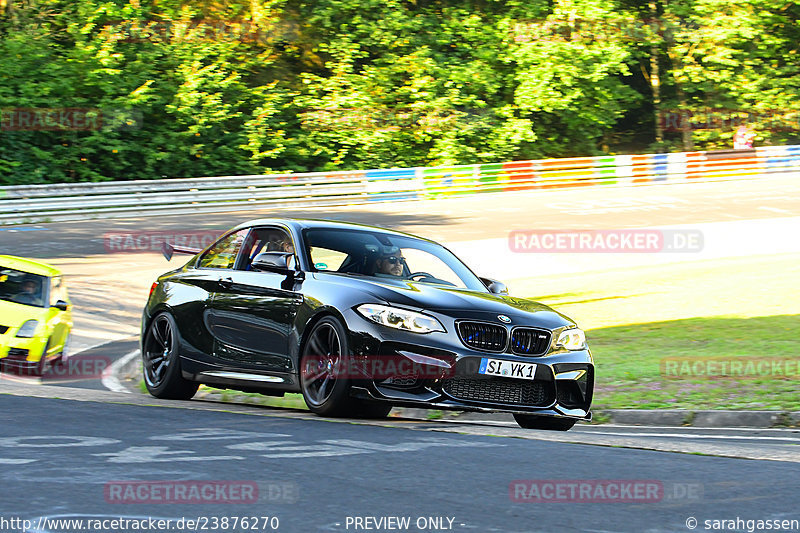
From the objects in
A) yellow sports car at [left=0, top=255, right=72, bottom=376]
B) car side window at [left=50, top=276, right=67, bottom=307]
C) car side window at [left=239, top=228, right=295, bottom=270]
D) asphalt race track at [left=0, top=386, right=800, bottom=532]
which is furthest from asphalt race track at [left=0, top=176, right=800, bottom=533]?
car side window at [left=50, top=276, right=67, bottom=307]

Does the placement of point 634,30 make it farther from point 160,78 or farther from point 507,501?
point 507,501

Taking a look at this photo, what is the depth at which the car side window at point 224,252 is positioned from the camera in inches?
383

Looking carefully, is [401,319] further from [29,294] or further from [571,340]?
[29,294]

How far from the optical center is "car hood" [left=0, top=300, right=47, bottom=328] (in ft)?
42.9

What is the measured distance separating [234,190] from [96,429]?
2785 cm

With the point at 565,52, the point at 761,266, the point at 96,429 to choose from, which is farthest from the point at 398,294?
the point at 565,52

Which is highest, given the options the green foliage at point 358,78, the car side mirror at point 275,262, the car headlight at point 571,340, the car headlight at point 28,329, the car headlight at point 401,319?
the green foliage at point 358,78

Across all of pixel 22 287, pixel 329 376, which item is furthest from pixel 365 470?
pixel 22 287

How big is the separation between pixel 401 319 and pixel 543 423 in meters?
1.80

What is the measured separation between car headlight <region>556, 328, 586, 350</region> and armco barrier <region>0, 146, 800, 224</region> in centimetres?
2363

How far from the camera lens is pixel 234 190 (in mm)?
34688

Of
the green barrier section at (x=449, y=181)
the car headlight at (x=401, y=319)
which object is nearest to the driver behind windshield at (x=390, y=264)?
the car headlight at (x=401, y=319)

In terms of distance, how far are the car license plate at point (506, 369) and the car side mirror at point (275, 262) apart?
167 cm

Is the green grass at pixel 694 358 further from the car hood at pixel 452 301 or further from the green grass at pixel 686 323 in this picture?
the car hood at pixel 452 301
